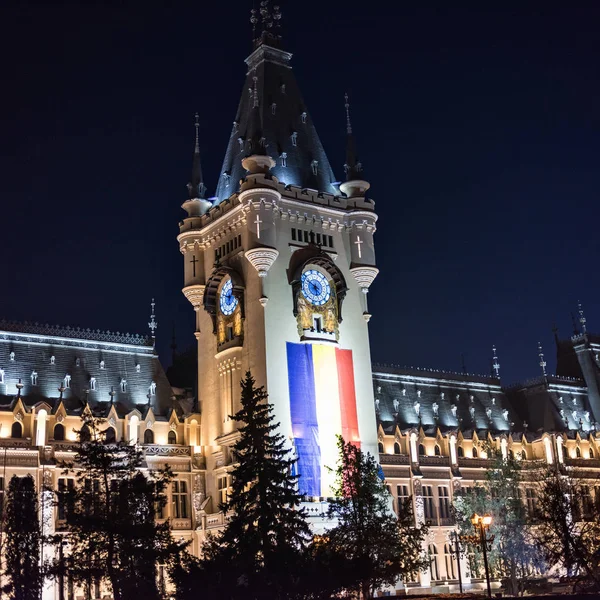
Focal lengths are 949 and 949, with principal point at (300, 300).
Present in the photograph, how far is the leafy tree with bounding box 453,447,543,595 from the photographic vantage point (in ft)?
218

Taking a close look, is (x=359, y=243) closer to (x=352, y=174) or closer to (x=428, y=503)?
(x=352, y=174)

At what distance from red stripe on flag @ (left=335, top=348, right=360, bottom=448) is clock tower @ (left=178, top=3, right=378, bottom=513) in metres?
0.10

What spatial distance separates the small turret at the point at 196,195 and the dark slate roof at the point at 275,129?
1293 millimetres

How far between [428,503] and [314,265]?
24.4 metres

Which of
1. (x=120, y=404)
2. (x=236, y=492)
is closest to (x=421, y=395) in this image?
(x=120, y=404)

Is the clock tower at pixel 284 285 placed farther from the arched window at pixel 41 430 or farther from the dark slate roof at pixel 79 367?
the arched window at pixel 41 430

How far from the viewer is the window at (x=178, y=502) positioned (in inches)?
2896

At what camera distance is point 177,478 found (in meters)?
74.1

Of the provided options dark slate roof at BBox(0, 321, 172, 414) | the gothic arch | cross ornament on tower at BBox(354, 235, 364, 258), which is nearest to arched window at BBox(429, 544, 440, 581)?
the gothic arch

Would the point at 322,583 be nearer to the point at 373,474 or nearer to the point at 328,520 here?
the point at 373,474

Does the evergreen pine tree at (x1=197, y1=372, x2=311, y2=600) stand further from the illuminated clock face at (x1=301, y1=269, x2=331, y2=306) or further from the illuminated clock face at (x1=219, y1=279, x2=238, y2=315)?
the illuminated clock face at (x1=301, y1=269, x2=331, y2=306)

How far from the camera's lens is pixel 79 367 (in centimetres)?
7662

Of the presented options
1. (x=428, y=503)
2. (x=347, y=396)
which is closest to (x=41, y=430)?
(x=347, y=396)

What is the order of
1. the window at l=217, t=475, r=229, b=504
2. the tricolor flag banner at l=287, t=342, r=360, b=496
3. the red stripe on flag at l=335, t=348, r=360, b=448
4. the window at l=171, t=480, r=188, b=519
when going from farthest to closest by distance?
the window at l=171, t=480, r=188, b=519 → the red stripe on flag at l=335, t=348, r=360, b=448 → the window at l=217, t=475, r=229, b=504 → the tricolor flag banner at l=287, t=342, r=360, b=496
